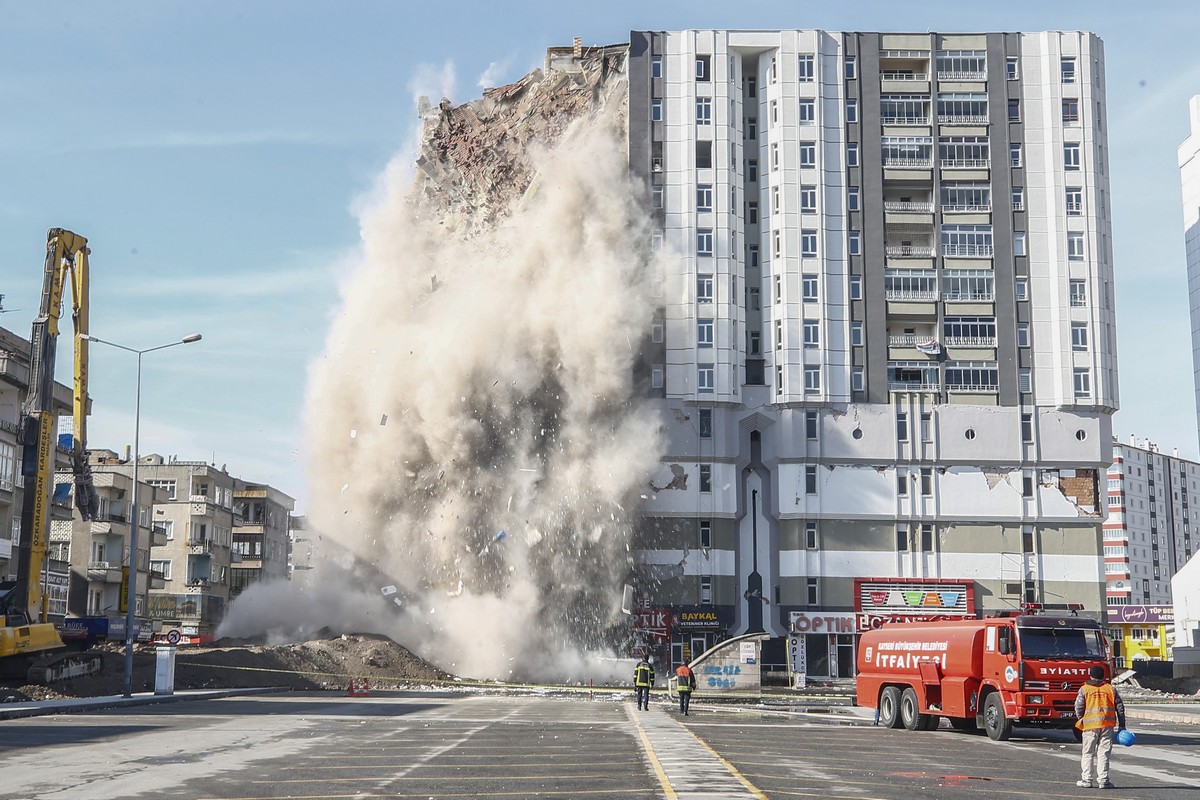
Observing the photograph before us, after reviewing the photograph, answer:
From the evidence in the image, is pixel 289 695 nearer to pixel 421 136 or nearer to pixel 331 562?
pixel 331 562

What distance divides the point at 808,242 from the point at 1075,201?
16778 millimetres

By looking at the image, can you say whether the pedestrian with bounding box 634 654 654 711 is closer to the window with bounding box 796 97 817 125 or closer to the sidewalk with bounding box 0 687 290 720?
the sidewalk with bounding box 0 687 290 720

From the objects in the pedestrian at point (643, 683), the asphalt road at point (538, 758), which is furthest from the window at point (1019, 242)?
the pedestrian at point (643, 683)

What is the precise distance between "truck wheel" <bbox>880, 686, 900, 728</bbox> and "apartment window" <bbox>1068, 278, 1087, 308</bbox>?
51690 mm

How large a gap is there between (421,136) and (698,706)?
5057 centimetres

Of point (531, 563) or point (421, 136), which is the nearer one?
point (531, 563)

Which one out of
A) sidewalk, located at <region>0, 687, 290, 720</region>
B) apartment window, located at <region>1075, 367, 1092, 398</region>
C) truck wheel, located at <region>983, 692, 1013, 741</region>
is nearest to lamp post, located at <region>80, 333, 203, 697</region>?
sidewalk, located at <region>0, 687, 290, 720</region>

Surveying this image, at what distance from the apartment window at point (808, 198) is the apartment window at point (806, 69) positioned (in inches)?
264

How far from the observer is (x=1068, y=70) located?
78.8 metres

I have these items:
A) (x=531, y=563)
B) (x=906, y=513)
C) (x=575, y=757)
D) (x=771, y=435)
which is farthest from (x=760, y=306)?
(x=575, y=757)

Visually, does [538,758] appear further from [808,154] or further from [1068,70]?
[1068,70]

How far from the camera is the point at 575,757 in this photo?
833 inches

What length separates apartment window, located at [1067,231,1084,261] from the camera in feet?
255

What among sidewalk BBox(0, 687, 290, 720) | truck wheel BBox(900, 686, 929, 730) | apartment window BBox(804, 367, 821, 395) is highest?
apartment window BBox(804, 367, 821, 395)
